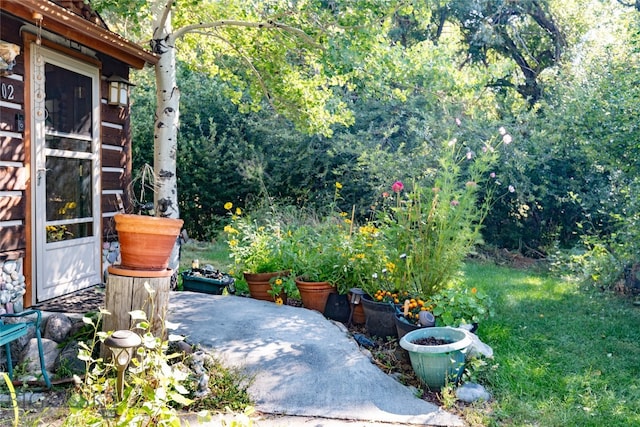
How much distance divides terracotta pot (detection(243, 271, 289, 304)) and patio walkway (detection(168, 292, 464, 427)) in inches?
20.6

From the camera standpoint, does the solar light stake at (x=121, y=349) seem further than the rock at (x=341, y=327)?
No

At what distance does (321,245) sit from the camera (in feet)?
18.9

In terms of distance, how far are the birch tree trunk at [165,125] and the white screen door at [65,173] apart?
67cm

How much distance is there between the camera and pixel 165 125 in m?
5.90

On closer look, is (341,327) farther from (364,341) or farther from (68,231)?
(68,231)

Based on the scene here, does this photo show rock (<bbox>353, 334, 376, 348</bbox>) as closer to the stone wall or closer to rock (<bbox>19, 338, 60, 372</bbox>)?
rock (<bbox>19, 338, 60, 372</bbox>)

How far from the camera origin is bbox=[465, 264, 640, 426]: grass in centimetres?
342

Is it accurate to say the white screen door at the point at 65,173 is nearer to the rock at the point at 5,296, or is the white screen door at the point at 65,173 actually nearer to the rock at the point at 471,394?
the rock at the point at 5,296

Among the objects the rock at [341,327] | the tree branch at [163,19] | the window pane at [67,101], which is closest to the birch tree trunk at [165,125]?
the tree branch at [163,19]

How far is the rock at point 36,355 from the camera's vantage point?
12.2ft

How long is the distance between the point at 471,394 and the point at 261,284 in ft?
8.42

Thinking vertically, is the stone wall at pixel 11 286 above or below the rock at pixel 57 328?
above

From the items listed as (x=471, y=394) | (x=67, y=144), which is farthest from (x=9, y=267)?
(x=471, y=394)

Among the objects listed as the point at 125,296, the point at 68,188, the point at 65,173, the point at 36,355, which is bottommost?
the point at 36,355
